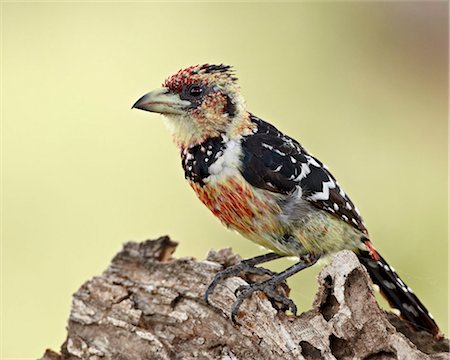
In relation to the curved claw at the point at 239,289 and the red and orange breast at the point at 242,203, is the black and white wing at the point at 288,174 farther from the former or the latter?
the curved claw at the point at 239,289

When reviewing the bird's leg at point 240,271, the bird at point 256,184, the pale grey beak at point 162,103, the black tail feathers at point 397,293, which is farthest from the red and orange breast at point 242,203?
the black tail feathers at point 397,293

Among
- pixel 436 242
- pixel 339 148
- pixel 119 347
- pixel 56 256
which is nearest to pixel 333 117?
pixel 339 148

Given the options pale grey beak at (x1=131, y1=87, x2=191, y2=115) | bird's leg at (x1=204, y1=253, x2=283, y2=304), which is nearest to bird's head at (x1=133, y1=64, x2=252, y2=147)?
pale grey beak at (x1=131, y1=87, x2=191, y2=115)

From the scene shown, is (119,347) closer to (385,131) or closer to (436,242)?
(436,242)

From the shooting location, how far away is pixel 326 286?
3336mm

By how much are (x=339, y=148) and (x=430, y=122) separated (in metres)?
1.11

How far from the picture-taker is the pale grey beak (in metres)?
3.72

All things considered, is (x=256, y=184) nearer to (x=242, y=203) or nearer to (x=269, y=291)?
(x=242, y=203)

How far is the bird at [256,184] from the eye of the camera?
3.63 meters

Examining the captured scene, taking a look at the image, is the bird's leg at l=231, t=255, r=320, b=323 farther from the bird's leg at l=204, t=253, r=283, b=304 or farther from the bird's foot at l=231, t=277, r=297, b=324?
the bird's leg at l=204, t=253, r=283, b=304

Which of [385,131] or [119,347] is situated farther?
[385,131]

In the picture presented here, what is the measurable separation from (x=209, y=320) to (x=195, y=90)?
1030 millimetres

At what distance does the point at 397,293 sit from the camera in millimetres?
3879

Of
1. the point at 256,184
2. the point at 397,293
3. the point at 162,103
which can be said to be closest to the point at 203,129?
the point at 162,103
